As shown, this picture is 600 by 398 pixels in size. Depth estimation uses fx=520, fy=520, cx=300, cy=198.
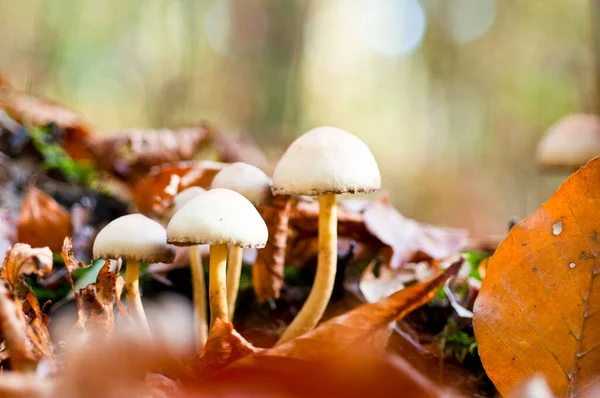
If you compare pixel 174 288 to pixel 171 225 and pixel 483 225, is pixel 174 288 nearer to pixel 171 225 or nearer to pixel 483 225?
pixel 171 225

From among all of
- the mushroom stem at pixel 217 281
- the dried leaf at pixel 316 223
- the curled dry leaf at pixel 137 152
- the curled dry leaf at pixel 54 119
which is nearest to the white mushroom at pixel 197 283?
the mushroom stem at pixel 217 281

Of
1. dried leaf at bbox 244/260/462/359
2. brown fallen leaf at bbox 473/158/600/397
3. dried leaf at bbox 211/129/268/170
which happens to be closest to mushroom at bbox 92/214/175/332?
dried leaf at bbox 244/260/462/359

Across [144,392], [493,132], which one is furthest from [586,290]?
[493,132]

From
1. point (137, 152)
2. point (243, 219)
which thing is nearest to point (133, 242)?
point (243, 219)

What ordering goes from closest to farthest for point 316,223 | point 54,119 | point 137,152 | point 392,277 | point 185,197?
point 185,197 < point 392,277 < point 316,223 < point 137,152 < point 54,119

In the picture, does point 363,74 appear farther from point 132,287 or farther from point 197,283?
point 132,287
